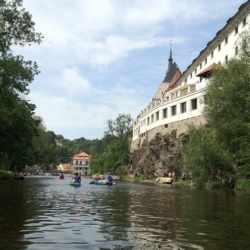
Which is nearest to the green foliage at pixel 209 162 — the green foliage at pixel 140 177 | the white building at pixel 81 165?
the green foliage at pixel 140 177

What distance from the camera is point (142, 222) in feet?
33.5

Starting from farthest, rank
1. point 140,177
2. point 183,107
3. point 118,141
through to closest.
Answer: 1. point 118,141
2. point 140,177
3. point 183,107

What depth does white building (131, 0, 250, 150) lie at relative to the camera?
147 ft

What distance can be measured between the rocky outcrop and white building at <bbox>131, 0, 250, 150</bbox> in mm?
1672

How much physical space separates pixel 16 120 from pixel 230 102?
17.8m

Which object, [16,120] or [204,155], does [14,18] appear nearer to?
[16,120]

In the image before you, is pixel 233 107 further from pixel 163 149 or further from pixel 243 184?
pixel 163 149

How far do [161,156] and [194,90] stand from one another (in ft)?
41.7

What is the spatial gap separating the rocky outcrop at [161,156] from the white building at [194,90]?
1672 mm

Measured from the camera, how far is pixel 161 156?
54531 millimetres

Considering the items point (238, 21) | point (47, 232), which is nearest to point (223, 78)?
point (238, 21)

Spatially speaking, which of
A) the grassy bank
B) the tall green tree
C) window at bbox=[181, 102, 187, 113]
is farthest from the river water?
the grassy bank

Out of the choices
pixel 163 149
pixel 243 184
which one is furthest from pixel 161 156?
pixel 243 184

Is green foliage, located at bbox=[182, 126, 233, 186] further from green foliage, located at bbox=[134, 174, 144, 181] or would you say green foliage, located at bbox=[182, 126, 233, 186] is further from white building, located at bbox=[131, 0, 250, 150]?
green foliage, located at bbox=[134, 174, 144, 181]
